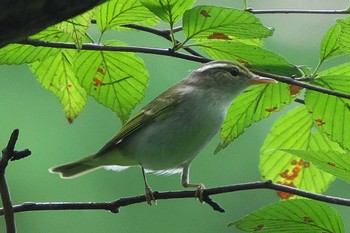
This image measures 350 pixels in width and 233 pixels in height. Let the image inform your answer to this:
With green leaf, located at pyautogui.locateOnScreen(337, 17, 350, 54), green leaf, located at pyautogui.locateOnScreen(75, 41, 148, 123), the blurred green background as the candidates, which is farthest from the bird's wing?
the blurred green background

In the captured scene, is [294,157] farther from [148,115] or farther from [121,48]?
[148,115]

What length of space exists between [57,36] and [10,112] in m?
3.34

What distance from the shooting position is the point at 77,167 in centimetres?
197

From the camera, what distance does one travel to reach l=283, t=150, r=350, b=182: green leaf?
95 cm

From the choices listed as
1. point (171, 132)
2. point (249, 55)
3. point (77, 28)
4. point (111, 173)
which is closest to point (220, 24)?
point (249, 55)

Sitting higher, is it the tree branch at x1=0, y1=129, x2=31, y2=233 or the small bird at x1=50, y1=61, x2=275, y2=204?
the tree branch at x1=0, y1=129, x2=31, y2=233

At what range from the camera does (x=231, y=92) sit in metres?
2.08

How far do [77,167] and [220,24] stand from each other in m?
0.98

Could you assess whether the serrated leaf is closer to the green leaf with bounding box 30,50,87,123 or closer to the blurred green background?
the green leaf with bounding box 30,50,87,123

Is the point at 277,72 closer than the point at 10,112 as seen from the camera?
Yes

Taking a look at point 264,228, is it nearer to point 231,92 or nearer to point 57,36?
point 57,36

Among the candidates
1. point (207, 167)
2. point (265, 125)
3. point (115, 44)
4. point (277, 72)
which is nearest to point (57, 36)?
point (115, 44)

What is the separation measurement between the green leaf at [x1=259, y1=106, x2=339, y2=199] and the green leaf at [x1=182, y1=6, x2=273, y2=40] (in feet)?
0.85

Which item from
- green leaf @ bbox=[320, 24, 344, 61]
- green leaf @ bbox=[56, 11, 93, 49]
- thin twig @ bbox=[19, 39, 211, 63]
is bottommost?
green leaf @ bbox=[320, 24, 344, 61]
